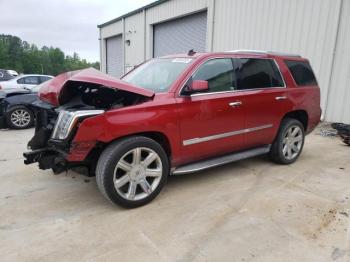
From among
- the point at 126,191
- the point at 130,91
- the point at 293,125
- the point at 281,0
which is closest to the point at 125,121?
the point at 130,91

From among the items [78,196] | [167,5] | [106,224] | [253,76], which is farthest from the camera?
[167,5]

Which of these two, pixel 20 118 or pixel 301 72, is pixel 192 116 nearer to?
pixel 301 72

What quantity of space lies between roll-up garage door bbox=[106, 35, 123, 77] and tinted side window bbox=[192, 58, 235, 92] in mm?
17025

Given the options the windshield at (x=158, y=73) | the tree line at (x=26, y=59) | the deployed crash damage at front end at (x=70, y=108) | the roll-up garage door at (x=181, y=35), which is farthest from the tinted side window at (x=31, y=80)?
the tree line at (x=26, y=59)

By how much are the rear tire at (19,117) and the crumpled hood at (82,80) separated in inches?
189

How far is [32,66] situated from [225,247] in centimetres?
9064

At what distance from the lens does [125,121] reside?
3.17m

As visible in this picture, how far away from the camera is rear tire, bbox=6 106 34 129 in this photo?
26.0ft

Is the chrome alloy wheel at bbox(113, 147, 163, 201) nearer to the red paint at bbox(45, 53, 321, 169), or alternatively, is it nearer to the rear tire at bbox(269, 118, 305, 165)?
the red paint at bbox(45, 53, 321, 169)

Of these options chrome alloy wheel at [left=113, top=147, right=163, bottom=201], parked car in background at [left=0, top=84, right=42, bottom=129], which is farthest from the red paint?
parked car in background at [left=0, top=84, right=42, bottom=129]

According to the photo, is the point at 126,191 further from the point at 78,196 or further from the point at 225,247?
the point at 225,247

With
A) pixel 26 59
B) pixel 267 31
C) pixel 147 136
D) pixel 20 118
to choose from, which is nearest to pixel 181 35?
pixel 267 31

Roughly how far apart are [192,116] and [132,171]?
985 mm

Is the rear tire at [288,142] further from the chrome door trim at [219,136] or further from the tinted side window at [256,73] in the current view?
the tinted side window at [256,73]
